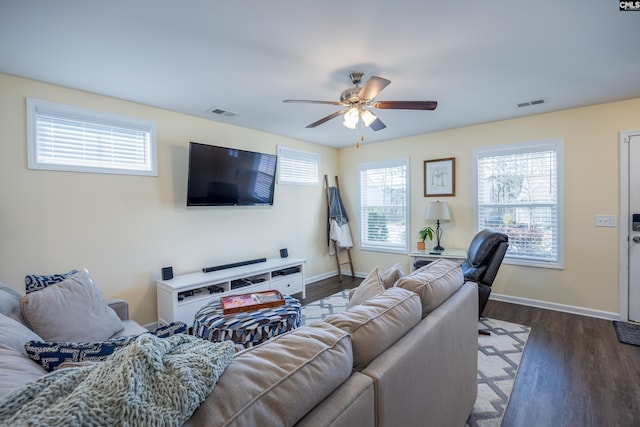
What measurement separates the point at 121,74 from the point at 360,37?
6.55 ft

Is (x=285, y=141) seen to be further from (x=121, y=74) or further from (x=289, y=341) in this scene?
(x=289, y=341)

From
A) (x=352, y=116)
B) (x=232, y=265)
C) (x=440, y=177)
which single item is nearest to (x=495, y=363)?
(x=352, y=116)

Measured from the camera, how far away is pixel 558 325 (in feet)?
10.4

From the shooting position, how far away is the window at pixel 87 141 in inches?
102

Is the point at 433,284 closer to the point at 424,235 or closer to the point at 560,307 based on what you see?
the point at 424,235

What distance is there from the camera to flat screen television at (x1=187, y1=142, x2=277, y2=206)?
11.0 feet

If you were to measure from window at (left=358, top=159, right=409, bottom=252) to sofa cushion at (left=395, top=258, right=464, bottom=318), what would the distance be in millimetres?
3133

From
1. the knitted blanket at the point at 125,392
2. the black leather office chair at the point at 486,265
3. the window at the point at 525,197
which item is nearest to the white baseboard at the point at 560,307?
the window at the point at 525,197

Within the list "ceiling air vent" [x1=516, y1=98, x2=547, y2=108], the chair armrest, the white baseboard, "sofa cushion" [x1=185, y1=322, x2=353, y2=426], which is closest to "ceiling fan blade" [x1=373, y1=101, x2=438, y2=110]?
"ceiling air vent" [x1=516, y1=98, x2=547, y2=108]

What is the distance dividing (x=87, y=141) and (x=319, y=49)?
7.92ft

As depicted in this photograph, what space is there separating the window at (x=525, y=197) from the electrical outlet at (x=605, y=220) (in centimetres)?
32

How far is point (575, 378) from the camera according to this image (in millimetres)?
2205

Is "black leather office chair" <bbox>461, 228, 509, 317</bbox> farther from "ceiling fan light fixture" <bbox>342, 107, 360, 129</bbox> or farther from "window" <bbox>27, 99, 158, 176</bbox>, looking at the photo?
"window" <bbox>27, 99, 158, 176</bbox>

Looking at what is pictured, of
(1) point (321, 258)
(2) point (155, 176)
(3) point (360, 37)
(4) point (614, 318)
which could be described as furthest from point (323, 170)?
(4) point (614, 318)
